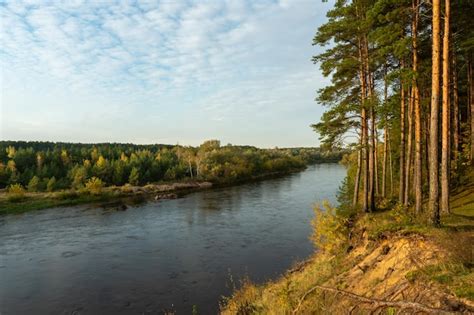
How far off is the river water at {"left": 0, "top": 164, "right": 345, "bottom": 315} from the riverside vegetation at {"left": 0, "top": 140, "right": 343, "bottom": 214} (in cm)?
1197

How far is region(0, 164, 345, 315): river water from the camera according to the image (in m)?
16.7

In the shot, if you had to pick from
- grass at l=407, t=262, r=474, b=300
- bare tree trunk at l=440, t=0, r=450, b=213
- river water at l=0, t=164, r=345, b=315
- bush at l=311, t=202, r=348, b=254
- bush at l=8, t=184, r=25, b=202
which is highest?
bare tree trunk at l=440, t=0, r=450, b=213

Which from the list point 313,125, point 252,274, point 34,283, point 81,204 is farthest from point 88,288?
point 81,204

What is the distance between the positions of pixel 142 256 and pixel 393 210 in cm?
1726

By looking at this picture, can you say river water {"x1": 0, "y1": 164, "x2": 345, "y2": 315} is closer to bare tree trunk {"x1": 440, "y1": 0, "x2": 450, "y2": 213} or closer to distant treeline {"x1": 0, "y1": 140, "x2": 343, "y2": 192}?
bare tree trunk {"x1": 440, "y1": 0, "x2": 450, "y2": 213}

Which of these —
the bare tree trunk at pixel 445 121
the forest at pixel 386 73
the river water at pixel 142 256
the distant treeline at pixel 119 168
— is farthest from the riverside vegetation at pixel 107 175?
the bare tree trunk at pixel 445 121

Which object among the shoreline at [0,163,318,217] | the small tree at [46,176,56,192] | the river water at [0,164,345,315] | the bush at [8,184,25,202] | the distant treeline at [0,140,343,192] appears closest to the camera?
the river water at [0,164,345,315]

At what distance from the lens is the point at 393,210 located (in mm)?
14695

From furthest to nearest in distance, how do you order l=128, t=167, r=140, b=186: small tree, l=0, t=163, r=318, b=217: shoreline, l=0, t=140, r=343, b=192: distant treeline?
1. l=128, t=167, r=140, b=186: small tree
2. l=0, t=140, r=343, b=192: distant treeline
3. l=0, t=163, r=318, b=217: shoreline

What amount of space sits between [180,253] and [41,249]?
11.3 m

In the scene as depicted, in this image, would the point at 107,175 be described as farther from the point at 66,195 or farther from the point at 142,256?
the point at 142,256

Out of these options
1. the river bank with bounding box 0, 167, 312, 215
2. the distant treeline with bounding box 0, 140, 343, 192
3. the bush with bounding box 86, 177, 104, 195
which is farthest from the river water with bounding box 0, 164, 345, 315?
the distant treeline with bounding box 0, 140, 343, 192

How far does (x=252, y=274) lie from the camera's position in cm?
1898

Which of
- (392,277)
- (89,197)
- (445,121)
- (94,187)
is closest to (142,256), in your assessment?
(392,277)
